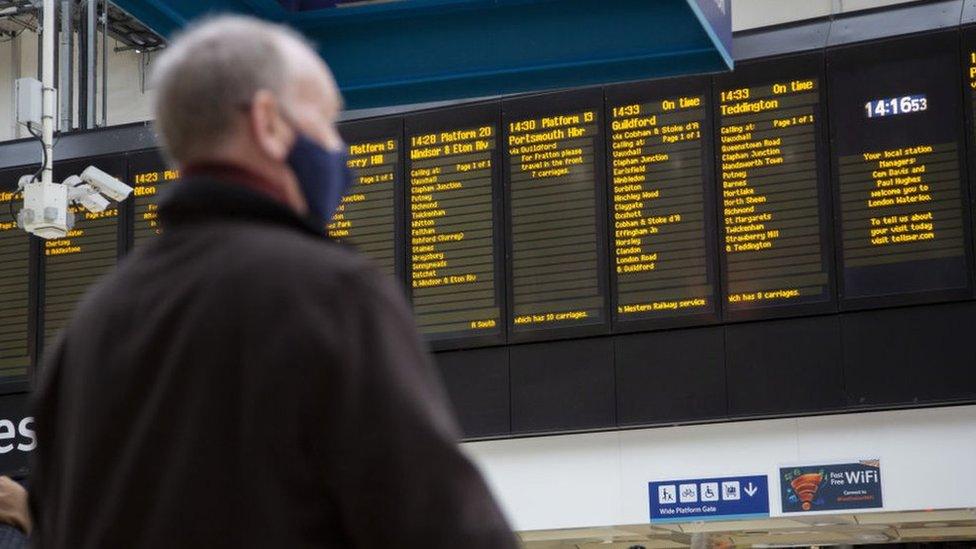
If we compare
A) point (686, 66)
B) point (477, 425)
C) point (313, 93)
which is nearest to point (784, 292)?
point (477, 425)

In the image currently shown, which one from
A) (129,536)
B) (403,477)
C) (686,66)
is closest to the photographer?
(403,477)

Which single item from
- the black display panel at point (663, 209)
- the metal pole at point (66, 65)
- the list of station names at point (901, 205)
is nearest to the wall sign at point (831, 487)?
the black display panel at point (663, 209)

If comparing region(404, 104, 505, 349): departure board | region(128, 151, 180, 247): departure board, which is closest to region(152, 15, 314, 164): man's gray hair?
region(404, 104, 505, 349): departure board

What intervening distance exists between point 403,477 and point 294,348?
0.13 metres

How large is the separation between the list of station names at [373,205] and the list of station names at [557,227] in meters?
0.82

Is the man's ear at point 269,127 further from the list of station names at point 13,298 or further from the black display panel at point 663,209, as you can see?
the list of station names at point 13,298

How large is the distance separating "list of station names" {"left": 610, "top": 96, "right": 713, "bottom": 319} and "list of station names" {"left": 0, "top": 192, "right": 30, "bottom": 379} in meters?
4.04

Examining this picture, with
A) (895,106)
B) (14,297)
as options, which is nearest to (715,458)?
(895,106)

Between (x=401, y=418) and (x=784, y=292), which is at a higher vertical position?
(x=784, y=292)

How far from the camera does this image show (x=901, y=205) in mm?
8742

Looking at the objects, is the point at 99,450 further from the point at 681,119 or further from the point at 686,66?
the point at 681,119

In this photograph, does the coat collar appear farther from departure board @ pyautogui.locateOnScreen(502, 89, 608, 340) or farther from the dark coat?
departure board @ pyautogui.locateOnScreen(502, 89, 608, 340)

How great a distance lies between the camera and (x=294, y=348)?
4.12 ft

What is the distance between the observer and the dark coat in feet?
4.07
